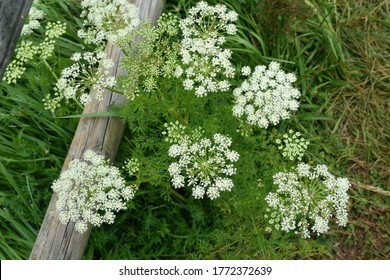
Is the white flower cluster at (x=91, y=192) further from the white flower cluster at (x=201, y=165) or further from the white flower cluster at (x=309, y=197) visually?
the white flower cluster at (x=309, y=197)

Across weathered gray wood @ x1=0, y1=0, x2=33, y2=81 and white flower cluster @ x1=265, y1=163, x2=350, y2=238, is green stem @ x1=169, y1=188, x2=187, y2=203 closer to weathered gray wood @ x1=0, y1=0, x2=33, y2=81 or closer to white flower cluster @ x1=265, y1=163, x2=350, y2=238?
white flower cluster @ x1=265, y1=163, x2=350, y2=238

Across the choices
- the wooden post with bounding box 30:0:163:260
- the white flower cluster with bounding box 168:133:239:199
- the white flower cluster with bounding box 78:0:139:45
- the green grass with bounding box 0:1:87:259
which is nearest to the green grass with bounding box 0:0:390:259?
the green grass with bounding box 0:1:87:259

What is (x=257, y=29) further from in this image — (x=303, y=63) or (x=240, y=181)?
(x=240, y=181)

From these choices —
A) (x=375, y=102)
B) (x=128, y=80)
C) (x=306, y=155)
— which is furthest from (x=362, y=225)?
(x=128, y=80)

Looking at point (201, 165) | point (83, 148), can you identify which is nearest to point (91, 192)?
point (83, 148)

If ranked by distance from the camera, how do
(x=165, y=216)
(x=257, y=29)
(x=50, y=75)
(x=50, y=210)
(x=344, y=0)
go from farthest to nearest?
(x=344, y=0) → (x=257, y=29) → (x=165, y=216) → (x=50, y=75) → (x=50, y=210)

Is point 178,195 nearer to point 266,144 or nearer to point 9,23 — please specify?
point 266,144
